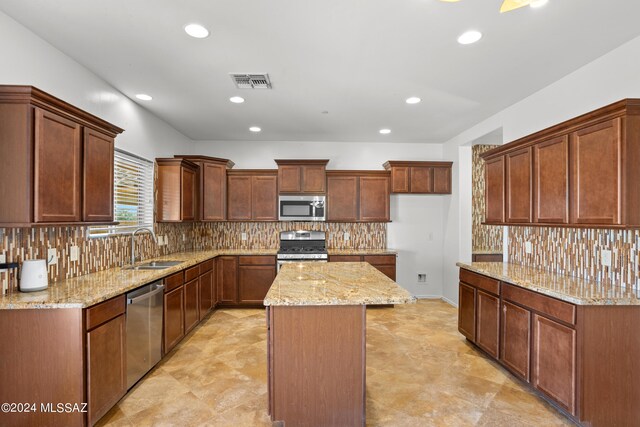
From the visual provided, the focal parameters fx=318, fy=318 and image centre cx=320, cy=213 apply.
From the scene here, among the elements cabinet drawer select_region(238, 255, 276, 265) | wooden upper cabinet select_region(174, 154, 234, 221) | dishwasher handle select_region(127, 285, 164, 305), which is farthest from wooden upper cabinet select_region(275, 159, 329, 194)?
dishwasher handle select_region(127, 285, 164, 305)

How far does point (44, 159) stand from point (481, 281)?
375 centimetres

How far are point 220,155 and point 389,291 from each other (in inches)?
172

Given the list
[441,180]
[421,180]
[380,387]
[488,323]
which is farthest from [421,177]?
[380,387]

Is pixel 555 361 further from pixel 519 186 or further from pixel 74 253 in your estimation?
pixel 74 253

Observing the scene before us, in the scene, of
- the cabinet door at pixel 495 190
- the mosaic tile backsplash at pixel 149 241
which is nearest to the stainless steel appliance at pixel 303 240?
the mosaic tile backsplash at pixel 149 241

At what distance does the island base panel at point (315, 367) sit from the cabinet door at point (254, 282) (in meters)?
2.86

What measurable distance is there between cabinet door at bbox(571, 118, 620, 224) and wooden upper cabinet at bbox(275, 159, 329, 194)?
3329mm

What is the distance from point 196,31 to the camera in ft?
7.48

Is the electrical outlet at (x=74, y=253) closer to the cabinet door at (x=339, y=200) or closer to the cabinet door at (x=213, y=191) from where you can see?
the cabinet door at (x=213, y=191)

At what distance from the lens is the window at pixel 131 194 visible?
3.41m

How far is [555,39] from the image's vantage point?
2357 mm

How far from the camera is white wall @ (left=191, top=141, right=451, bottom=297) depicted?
5590mm

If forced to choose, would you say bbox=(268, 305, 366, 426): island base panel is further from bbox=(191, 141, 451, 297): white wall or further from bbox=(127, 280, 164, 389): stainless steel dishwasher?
bbox=(191, 141, 451, 297): white wall

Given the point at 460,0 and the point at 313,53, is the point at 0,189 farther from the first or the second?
the point at 460,0
